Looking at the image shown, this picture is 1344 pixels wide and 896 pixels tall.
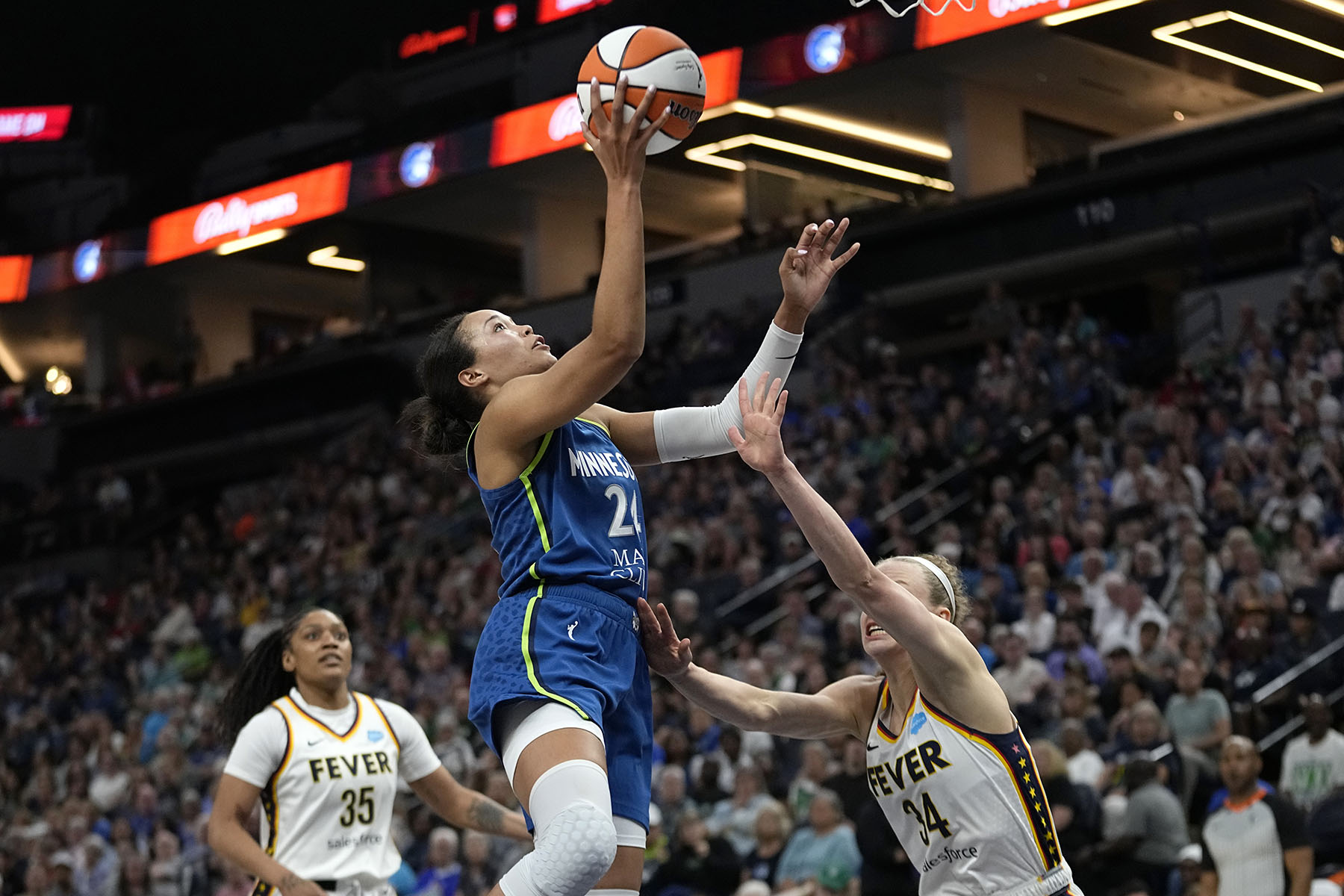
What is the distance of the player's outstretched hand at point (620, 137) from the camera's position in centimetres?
409

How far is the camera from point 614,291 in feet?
13.4

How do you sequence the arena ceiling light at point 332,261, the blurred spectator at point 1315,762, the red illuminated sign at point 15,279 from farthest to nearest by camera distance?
the arena ceiling light at point 332,261
the red illuminated sign at point 15,279
the blurred spectator at point 1315,762

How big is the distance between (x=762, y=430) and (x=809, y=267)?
726 mm

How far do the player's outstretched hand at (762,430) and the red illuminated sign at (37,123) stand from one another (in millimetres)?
28689

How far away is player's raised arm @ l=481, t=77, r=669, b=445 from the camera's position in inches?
160

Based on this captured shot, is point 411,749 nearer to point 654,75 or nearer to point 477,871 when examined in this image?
point 654,75

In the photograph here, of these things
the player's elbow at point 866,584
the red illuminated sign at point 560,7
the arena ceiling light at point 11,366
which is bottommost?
the player's elbow at point 866,584

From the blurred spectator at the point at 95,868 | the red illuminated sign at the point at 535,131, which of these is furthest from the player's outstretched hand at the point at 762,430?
the red illuminated sign at the point at 535,131

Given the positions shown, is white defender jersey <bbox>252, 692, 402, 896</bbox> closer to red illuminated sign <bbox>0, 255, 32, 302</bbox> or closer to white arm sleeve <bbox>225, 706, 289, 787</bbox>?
white arm sleeve <bbox>225, 706, 289, 787</bbox>

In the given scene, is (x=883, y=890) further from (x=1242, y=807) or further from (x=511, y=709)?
(x=511, y=709)

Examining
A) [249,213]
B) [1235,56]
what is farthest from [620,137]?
[249,213]

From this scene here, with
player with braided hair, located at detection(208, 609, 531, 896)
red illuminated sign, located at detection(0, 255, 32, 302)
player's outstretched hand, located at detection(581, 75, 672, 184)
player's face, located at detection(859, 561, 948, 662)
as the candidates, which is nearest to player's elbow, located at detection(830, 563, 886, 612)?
player's face, located at detection(859, 561, 948, 662)

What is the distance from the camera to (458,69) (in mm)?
25172

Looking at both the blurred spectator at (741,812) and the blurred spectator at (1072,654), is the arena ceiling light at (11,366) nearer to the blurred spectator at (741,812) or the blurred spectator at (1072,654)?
the blurred spectator at (741,812)
